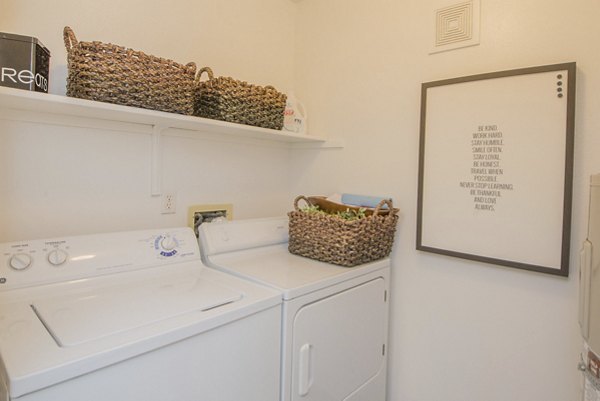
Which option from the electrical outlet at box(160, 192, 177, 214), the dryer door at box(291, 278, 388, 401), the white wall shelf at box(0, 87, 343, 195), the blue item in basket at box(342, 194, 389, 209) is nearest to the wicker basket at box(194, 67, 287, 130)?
the white wall shelf at box(0, 87, 343, 195)

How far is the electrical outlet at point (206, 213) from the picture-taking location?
1861mm

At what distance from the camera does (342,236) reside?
1.59m

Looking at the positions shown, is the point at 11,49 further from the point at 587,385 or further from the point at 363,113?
the point at 587,385

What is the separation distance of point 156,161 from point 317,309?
3.38 feet

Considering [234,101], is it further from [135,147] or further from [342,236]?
[342,236]

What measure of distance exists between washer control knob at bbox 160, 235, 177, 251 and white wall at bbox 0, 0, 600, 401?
23 centimetres

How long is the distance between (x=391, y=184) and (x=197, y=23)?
1.34 metres

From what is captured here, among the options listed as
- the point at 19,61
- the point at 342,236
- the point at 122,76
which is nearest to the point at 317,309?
the point at 342,236

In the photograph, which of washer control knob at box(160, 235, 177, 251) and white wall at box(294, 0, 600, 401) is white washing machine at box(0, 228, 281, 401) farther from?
white wall at box(294, 0, 600, 401)

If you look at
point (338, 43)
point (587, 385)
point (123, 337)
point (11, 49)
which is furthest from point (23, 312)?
point (338, 43)

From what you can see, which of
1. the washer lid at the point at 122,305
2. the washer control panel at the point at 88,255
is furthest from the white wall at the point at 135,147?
the washer lid at the point at 122,305

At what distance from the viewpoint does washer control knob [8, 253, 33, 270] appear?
117 centimetres

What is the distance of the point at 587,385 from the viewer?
1013 mm

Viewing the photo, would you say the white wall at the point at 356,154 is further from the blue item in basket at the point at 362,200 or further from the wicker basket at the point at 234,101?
the wicker basket at the point at 234,101
